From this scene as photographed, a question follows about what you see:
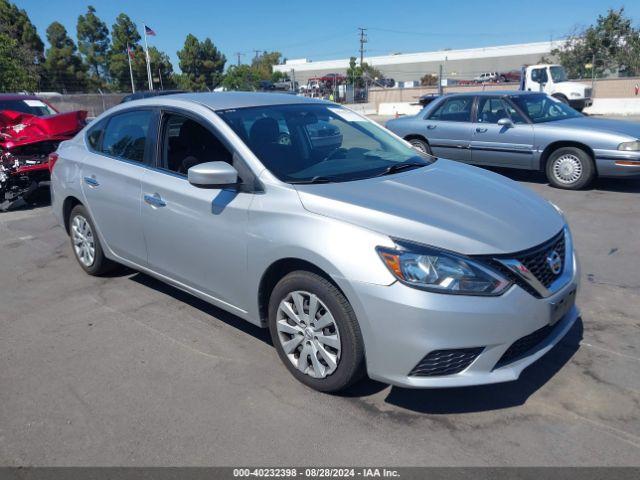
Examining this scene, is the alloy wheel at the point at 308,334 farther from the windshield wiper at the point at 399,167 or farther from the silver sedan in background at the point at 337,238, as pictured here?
the windshield wiper at the point at 399,167

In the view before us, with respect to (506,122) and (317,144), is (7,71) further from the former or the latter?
(317,144)

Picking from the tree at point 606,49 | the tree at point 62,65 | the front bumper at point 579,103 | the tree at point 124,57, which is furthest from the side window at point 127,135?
the tree at point 124,57

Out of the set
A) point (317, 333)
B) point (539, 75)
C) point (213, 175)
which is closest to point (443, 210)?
point (317, 333)

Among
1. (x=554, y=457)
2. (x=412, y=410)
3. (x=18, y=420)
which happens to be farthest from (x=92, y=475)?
(x=554, y=457)

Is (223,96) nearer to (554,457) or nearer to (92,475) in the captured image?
(92,475)

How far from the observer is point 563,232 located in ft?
10.7

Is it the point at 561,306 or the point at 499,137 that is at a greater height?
the point at 499,137

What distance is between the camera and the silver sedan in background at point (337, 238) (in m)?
2.67

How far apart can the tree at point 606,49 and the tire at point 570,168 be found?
3577 centimetres

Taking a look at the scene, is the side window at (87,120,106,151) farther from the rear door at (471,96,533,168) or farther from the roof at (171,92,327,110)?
the rear door at (471,96,533,168)

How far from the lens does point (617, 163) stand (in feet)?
25.1

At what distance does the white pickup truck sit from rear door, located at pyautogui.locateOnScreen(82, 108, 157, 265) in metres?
22.3

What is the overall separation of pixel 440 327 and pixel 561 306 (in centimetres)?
81

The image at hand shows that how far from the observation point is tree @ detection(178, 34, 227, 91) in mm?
64562
